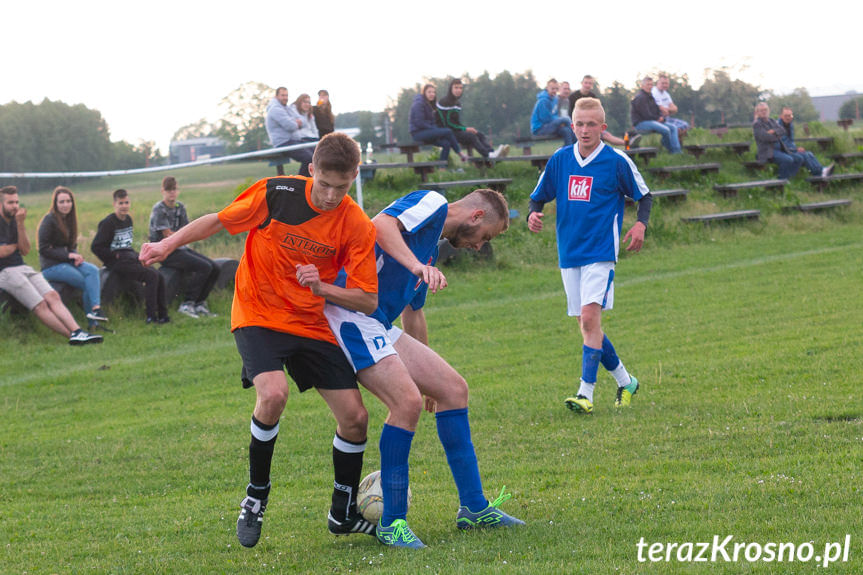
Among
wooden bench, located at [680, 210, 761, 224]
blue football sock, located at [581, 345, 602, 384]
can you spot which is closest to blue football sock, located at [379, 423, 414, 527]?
blue football sock, located at [581, 345, 602, 384]

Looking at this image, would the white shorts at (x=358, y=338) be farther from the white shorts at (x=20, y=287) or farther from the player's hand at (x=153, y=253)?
the white shorts at (x=20, y=287)

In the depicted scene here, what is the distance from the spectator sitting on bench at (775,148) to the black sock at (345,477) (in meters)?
20.5

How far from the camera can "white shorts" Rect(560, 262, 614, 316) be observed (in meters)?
7.32

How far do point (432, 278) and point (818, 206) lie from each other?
19561 mm

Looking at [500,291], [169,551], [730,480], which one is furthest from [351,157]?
[500,291]

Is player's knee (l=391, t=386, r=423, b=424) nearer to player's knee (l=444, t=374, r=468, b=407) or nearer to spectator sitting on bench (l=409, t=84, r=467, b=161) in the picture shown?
player's knee (l=444, t=374, r=468, b=407)

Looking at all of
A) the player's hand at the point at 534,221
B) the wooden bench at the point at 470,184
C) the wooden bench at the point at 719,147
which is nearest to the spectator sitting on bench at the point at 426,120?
→ the wooden bench at the point at 470,184

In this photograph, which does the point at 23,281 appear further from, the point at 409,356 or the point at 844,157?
the point at 844,157

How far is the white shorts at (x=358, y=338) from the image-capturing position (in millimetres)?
4477

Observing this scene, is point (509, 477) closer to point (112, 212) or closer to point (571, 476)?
point (571, 476)

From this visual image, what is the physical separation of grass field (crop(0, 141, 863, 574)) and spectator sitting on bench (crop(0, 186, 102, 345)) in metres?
0.34

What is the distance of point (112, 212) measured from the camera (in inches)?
511

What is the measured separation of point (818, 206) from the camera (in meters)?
21.5

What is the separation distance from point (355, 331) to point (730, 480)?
224cm
